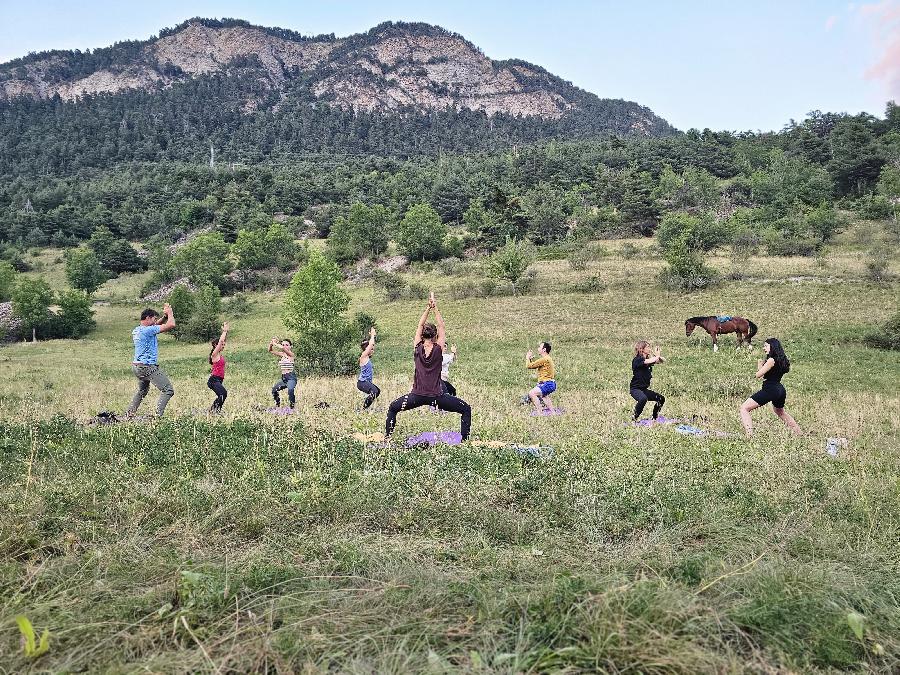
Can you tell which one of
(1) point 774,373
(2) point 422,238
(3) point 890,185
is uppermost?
(3) point 890,185

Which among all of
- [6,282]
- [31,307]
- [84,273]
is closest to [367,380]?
[31,307]

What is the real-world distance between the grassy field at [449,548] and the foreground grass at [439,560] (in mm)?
19

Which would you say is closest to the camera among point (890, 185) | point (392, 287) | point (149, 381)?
point (149, 381)

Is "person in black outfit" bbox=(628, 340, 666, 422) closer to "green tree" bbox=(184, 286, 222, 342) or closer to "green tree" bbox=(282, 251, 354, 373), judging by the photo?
"green tree" bbox=(282, 251, 354, 373)

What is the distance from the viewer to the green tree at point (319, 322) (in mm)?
24250

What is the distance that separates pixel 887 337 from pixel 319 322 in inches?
962

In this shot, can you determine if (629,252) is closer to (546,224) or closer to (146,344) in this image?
(546,224)

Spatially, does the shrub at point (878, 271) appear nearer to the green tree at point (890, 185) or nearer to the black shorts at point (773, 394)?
the black shorts at point (773, 394)

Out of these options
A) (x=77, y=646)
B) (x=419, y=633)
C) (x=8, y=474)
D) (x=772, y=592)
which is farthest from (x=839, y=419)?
(x=8, y=474)

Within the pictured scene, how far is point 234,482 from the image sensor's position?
5395 millimetres

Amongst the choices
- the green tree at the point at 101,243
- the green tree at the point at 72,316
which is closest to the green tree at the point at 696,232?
the green tree at the point at 72,316

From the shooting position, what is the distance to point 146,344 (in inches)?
373

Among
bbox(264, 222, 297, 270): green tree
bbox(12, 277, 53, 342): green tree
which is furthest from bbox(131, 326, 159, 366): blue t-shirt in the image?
bbox(264, 222, 297, 270): green tree

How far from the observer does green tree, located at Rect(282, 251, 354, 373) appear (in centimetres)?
2425
